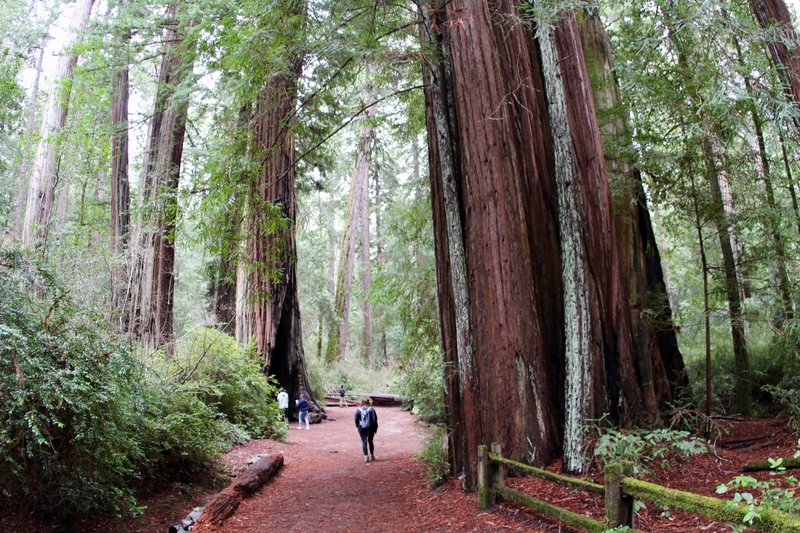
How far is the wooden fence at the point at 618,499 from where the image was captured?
259 centimetres

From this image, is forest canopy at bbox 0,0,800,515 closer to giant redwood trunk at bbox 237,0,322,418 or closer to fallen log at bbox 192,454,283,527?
fallen log at bbox 192,454,283,527

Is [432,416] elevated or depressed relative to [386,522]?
elevated

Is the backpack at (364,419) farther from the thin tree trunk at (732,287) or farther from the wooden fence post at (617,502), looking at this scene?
the wooden fence post at (617,502)

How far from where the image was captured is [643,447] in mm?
6066

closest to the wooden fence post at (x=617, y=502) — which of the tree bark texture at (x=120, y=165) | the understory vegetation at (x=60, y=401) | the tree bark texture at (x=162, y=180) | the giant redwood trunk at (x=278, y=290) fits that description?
the understory vegetation at (x=60, y=401)

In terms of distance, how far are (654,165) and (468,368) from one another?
3.67m

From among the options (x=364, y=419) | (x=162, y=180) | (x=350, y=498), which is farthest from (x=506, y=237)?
(x=162, y=180)

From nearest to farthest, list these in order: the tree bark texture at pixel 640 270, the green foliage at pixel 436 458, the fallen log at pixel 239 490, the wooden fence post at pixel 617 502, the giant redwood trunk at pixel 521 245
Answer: the wooden fence post at pixel 617 502
the giant redwood trunk at pixel 521 245
the fallen log at pixel 239 490
the tree bark texture at pixel 640 270
the green foliage at pixel 436 458

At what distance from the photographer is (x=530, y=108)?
805 cm

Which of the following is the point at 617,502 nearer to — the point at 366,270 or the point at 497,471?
the point at 497,471

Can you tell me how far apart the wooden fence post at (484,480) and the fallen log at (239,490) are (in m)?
3.35

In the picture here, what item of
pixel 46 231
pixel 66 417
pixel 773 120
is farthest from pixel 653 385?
pixel 46 231

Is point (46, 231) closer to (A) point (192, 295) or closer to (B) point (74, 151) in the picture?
(B) point (74, 151)

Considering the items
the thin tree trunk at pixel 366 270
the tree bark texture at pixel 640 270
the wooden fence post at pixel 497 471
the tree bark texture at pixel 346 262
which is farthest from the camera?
the thin tree trunk at pixel 366 270
